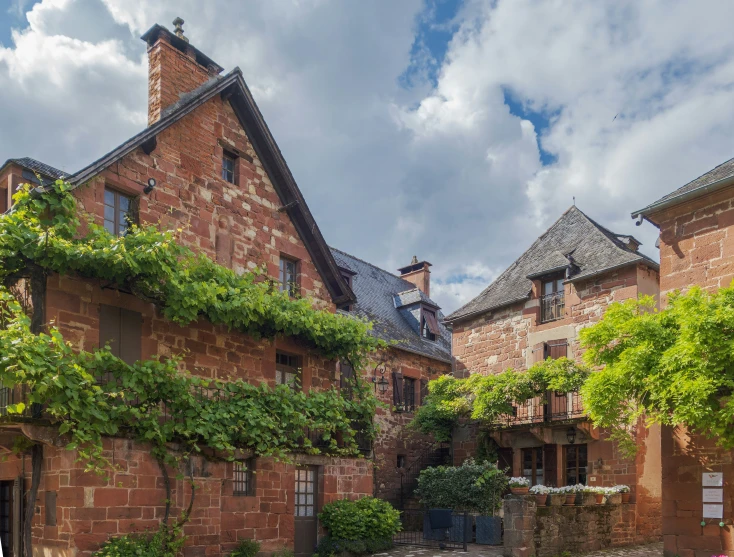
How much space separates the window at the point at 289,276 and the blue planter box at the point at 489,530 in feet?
→ 21.4

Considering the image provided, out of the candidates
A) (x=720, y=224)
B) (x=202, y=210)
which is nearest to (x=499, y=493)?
(x=720, y=224)

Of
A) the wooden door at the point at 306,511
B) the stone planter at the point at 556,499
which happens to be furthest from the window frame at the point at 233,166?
the stone planter at the point at 556,499

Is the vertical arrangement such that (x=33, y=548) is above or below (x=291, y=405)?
below

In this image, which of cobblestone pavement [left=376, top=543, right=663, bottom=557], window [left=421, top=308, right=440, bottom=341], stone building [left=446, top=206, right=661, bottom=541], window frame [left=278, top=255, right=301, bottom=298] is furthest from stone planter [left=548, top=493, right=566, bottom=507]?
window [left=421, top=308, right=440, bottom=341]

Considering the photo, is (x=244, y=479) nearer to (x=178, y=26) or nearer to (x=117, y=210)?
(x=117, y=210)

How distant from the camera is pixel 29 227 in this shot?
10.8 metres

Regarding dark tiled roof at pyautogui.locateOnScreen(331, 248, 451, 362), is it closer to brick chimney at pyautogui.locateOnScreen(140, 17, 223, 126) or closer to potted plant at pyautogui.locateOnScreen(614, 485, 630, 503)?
potted plant at pyautogui.locateOnScreen(614, 485, 630, 503)

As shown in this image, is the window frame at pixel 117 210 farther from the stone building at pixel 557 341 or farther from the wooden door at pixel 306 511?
the stone building at pixel 557 341

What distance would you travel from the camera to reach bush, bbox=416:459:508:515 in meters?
17.4

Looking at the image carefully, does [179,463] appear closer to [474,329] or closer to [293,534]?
[293,534]

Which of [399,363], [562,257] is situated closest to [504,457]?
[399,363]

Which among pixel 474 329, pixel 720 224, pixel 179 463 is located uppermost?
pixel 720 224

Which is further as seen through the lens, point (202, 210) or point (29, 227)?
point (202, 210)

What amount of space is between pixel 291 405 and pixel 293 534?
8.46 ft
